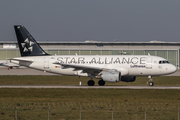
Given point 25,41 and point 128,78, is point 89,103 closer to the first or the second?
point 128,78

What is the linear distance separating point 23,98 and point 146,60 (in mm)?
18818

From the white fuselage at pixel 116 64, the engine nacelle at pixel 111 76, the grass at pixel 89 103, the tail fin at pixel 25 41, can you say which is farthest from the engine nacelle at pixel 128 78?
the tail fin at pixel 25 41

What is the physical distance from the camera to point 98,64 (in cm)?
4300

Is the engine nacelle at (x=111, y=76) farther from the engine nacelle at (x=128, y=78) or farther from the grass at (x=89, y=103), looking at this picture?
the grass at (x=89, y=103)

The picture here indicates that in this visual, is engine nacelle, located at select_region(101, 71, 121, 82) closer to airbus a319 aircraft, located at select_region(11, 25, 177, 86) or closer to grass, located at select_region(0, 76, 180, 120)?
airbus a319 aircraft, located at select_region(11, 25, 177, 86)

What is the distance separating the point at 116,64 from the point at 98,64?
2611 millimetres

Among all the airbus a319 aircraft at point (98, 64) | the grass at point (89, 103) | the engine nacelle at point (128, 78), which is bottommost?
the grass at point (89, 103)

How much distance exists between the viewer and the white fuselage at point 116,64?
41.5 metres

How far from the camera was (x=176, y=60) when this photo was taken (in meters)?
97.8

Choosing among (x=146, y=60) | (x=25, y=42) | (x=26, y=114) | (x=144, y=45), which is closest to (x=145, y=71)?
(x=146, y=60)

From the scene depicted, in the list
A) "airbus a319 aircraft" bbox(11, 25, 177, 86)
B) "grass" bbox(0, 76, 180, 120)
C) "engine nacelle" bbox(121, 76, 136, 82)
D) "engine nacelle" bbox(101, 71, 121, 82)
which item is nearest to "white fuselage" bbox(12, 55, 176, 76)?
"airbus a319 aircraft" bbox(11, 25, 177, 86)

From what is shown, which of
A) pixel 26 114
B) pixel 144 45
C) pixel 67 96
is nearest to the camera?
pixel 26 114

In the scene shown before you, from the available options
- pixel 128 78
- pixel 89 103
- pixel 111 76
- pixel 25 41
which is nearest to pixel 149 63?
pixel 128 78

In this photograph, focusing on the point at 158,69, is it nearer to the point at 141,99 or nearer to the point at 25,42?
the point at 141,99
